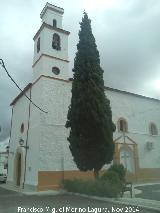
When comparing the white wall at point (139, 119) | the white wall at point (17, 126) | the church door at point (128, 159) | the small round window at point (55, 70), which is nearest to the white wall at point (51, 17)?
the small round window at point (55, 70)

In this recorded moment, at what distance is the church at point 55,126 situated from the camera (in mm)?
22078

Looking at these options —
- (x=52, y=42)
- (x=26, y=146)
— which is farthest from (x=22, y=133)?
(x=52, y=42)

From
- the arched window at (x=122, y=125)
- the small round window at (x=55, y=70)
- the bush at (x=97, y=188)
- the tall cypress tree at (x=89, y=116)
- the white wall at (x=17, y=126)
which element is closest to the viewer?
the bush at (x=97, y=188)

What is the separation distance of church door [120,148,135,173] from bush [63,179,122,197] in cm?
891

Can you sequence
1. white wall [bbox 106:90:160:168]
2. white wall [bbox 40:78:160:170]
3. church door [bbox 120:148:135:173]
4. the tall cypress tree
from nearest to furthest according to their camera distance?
1. the tall cypress tree
2. white wall [bbox 40:78:160:170]
3. church door [bbox 120:148:135:173]
4. white wall [bbox 106:90:160:168]

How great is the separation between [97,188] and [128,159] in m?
12.0

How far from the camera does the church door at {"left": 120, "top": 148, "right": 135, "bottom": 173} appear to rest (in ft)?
84.9

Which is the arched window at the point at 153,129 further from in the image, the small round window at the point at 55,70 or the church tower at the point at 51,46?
the small round window at the point at 55,70

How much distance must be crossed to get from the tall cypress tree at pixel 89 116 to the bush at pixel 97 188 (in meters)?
1.24

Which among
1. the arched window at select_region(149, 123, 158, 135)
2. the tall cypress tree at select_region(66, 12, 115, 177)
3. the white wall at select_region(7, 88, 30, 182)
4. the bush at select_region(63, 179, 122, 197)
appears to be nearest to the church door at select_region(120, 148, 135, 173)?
the arched window at select_region(149, 123, 158, 135)

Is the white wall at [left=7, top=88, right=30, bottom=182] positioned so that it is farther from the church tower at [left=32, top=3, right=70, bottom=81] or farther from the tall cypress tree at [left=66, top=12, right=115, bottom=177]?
the tall cypress tree at [left=66, top=12, right=115, bottom=177]

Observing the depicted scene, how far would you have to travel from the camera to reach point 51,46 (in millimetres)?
25484

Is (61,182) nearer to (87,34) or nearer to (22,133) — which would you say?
(22,133)

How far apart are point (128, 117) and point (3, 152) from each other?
3538 cm
